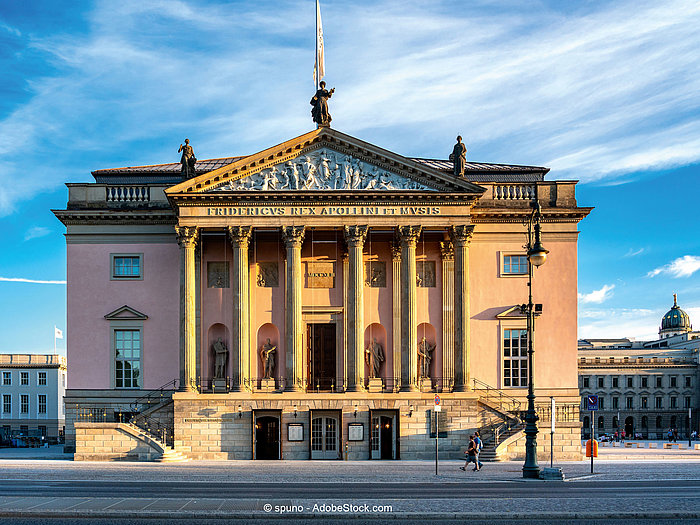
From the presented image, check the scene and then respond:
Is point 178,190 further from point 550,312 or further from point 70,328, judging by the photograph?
point 550,312

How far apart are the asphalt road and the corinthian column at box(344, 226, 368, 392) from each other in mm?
17803

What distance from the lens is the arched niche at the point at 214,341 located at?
50.4 meters

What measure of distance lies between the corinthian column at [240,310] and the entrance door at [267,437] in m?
2.32

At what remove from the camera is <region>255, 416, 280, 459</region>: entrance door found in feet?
155

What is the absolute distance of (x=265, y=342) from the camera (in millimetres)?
51062

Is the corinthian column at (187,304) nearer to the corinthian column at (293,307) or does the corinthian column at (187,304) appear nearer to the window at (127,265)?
the window at (127,265)

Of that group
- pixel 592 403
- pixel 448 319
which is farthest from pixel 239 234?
pixel 592 403

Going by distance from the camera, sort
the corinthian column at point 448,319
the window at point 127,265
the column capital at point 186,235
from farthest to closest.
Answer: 1. the window at point 127,265
2. the corinthian column at point 448,319
3. the column capital at point 186,235

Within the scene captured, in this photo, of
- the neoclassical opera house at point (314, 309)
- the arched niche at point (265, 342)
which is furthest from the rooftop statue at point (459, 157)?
the arched niche at point (265, 342)

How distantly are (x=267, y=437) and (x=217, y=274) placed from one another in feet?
34.1

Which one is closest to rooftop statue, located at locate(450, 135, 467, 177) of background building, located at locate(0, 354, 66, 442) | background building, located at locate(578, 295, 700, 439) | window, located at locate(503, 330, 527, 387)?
window, located at locate(503, 330, 527, 387)

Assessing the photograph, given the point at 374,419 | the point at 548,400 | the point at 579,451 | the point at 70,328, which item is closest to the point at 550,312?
the point at 548,400

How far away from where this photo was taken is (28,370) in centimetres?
11425

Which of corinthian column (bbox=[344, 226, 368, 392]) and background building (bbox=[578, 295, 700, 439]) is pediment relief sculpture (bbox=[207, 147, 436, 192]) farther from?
background building (bbox=[578, 295, 700, 439])
